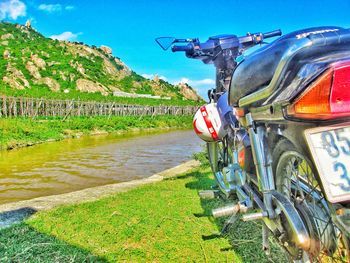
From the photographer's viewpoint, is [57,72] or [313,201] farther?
[57,72]

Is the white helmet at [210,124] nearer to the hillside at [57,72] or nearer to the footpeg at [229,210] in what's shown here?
the footpeg at [229,210]

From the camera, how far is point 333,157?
1217 mm

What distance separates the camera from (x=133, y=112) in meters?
36.3

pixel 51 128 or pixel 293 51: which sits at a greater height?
pixel 293 51

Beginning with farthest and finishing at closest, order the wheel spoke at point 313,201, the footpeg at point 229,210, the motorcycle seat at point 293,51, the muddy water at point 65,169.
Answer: the muddy water at point 65,169 < the footpeg at point 229,210 < the wheel spoke at point 313,201 < the motorcycle seat at point 293,51

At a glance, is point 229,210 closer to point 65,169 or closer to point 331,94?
point 331,94

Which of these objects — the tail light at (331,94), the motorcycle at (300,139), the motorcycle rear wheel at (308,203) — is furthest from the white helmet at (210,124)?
the tail light at (331,94)

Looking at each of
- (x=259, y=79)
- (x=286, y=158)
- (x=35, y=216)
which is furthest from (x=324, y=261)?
(x=35, y=216)

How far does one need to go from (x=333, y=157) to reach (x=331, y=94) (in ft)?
0.80

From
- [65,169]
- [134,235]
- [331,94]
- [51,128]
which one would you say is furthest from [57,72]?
[331,94]

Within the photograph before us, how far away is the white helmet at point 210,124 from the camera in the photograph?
2734 millimetres

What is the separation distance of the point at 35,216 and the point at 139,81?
7098cm

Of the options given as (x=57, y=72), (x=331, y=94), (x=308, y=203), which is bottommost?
(x=308, y=203)

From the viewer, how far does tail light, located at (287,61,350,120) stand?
3.84ft
